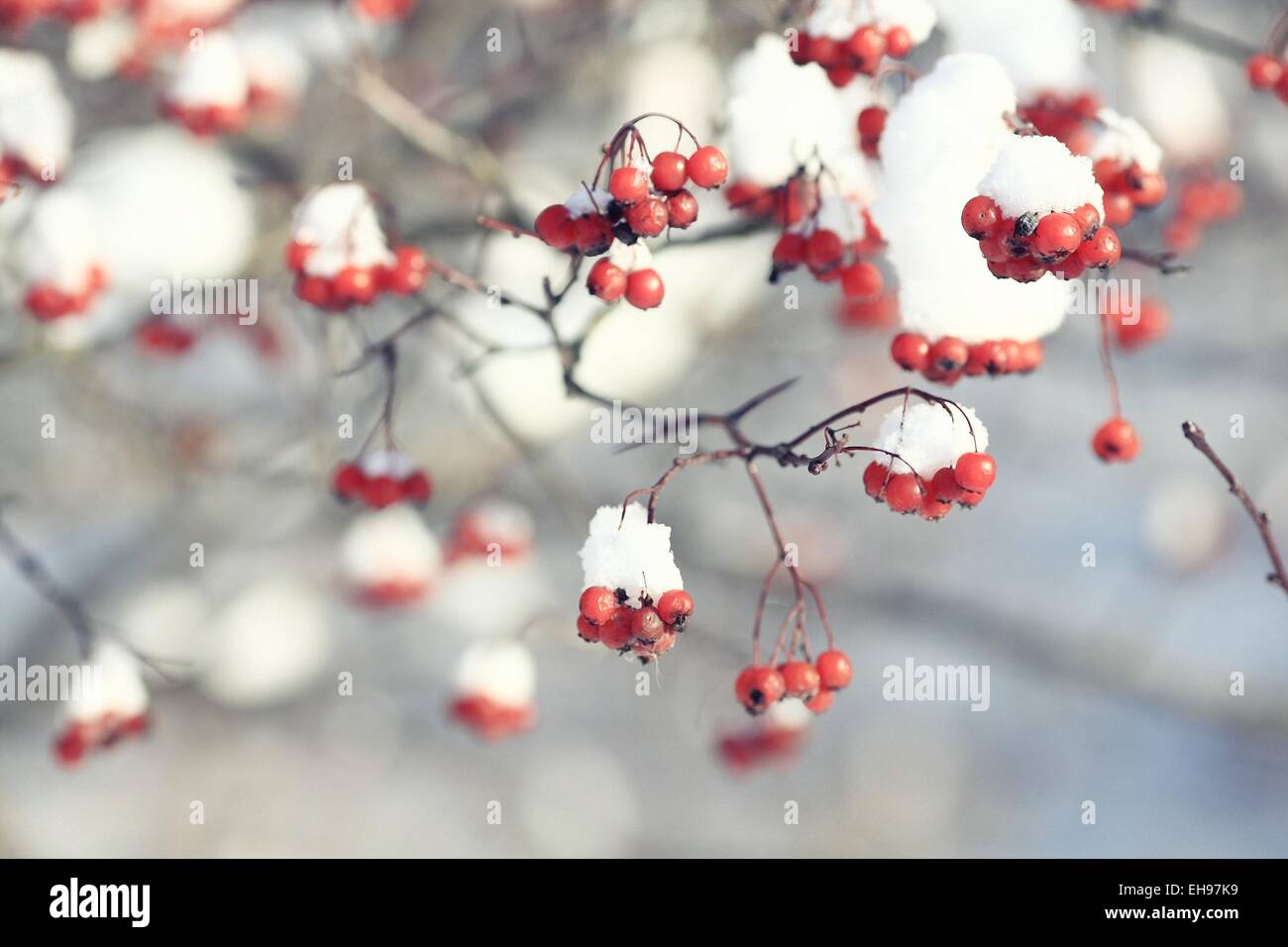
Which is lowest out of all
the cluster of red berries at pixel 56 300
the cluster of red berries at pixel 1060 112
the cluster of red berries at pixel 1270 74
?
the cluster of red berries at pixel 56 300

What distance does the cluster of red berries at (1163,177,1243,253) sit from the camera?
361 centimetres

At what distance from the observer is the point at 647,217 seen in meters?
1.84

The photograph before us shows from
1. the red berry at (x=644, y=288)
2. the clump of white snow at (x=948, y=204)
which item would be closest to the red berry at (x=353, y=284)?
the red berry at (x=644, y=288)

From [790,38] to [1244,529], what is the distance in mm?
7069

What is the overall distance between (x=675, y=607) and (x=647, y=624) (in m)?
0.05

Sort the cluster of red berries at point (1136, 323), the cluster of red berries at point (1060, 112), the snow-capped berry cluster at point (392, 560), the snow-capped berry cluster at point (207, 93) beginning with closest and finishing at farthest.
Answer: the cluster of red berries at point (1060, 112) → the snow-capped berry cluster at point (207, 93) → the cluster of red berries at point (1136, 323) → the snow-capped berry cluster at point (392, 560)

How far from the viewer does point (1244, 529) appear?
26.0ft

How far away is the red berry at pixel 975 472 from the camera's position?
180 centimetres

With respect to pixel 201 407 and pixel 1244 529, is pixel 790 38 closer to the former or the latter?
pixel 201 407

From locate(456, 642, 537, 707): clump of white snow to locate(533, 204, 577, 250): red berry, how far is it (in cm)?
188

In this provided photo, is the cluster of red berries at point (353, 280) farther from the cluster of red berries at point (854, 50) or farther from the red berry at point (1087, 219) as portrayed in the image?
the red berry at point (1087, 219)

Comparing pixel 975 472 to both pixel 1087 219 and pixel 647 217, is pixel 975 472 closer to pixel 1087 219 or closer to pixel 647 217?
pixel 1087 219
